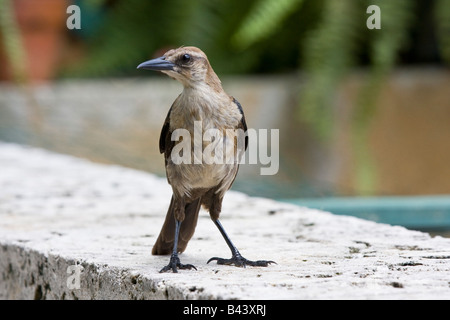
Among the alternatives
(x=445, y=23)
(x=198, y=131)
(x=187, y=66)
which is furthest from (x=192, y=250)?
(x=445, y=23)

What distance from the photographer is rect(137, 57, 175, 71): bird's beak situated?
2.12m

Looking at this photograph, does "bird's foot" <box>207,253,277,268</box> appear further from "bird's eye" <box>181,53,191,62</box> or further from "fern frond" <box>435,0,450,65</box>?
"fern frond" <box>435,0,450,65</box>

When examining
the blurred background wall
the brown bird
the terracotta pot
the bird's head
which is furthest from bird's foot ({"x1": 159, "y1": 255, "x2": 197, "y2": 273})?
the terracotta pot

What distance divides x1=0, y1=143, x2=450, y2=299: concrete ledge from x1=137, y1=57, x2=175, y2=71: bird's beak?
49 centimetres

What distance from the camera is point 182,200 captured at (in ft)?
7.50

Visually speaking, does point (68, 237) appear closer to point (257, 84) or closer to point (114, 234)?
point (114, 234)

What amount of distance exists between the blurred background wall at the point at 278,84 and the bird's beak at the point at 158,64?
2.62 meters

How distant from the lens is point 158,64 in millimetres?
2146

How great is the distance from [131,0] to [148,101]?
2.28ft

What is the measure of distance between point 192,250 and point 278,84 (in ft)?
10.6

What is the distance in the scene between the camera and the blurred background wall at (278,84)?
490 centimetres

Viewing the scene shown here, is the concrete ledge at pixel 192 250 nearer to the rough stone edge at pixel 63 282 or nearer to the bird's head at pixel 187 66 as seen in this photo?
the rough stone edge at pixel 63 282

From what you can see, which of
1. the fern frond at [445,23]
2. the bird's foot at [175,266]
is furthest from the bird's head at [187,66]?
the fern frond at [445,23]
